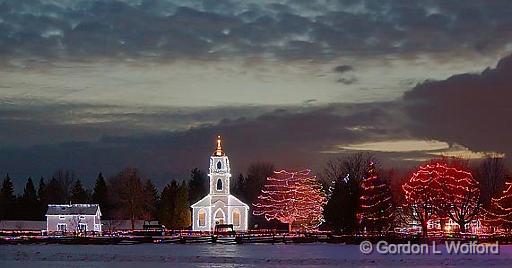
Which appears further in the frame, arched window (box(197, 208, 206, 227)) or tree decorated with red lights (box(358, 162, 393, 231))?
arched window (box(197, 208, 206, 227))

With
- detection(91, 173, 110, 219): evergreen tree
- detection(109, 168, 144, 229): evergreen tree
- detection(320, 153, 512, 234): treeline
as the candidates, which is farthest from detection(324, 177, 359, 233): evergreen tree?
detection(91, 173, 110, 219): evergreen tree

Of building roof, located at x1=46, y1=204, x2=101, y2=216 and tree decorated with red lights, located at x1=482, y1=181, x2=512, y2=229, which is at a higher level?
building roof, located at x1=46, y1=204, x2=101, y2=216

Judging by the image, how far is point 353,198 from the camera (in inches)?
3317

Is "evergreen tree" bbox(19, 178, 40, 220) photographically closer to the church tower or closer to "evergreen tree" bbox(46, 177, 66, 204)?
"evergreen tree" bbox(46, 177, 66, 204)

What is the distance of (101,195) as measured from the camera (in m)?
139

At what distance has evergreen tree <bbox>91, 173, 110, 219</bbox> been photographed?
135750mm

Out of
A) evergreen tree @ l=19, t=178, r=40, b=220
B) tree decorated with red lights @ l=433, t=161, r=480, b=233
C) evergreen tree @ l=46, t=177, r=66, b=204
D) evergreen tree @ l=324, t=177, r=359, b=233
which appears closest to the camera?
evergreen tree @ l=324, t=177, r=359, b=233

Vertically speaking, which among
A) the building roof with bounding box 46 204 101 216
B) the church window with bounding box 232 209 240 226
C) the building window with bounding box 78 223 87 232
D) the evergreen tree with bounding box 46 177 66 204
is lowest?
the building window with bounding box 78 223 87 232

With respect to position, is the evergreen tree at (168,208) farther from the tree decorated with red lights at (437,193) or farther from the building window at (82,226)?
the tree decorated with red lights at (437,193)

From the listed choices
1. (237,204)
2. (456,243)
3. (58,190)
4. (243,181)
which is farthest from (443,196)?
(58,190)

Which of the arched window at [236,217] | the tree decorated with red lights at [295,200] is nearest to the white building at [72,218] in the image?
the arched window at [236,217]

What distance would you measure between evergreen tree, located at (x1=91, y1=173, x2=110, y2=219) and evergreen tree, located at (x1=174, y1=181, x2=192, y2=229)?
18.8m

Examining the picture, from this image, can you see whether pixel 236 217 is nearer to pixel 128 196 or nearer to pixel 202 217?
pixel 202 217

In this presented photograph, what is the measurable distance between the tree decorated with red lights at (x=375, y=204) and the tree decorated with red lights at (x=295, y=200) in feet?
96.0
